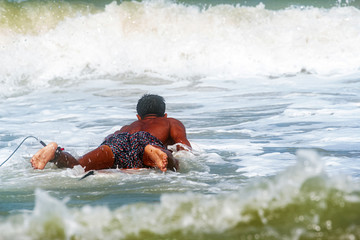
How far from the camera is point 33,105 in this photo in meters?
11.9

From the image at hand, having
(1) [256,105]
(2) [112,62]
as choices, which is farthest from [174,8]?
(1) [256,105]

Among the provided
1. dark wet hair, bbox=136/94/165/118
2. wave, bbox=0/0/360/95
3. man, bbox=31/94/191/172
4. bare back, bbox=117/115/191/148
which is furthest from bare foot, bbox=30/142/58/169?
wave, bbox=0/0/360/95

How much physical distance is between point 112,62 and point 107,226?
1577cm

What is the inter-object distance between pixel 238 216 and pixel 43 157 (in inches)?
116

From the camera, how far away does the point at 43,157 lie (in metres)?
4.84

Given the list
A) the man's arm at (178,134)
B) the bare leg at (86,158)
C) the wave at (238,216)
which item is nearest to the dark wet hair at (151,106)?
the man's arm at (178,134)

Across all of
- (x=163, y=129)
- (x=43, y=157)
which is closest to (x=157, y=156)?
(x=163, y=129)

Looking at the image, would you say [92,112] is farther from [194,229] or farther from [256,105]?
[194,229]

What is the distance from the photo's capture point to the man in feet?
16.0

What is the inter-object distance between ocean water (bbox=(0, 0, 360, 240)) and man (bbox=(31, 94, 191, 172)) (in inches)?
5.2

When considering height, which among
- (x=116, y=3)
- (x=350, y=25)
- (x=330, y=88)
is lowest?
(x=330, y=88)

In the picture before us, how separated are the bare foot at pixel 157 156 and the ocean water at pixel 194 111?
0.11 metres

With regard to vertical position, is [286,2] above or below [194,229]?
above

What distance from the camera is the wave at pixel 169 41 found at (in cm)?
1711
